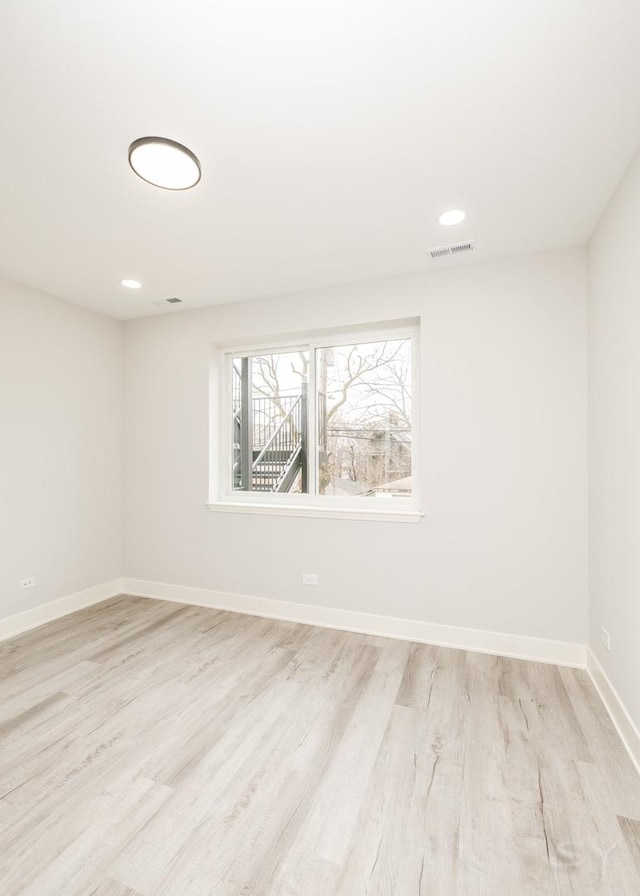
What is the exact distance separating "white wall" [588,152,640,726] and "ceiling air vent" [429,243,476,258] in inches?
27.7

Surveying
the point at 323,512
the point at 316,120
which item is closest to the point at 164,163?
the point at 316,120

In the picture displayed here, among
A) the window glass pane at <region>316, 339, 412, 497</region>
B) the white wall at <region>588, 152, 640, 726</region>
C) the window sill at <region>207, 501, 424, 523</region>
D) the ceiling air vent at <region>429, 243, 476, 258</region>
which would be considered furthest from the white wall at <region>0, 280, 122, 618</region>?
the white wall at <region>588, 152, 640, 726</region>

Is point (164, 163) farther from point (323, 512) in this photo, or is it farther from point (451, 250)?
point (323, 512)

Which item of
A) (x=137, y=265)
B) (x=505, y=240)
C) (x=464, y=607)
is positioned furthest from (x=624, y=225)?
(x=137, y=265)

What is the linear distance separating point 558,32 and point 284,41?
2.78ft

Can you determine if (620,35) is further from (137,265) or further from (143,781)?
(143,781)

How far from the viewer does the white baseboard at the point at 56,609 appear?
10.2ft

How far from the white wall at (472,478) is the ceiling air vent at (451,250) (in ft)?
0.77

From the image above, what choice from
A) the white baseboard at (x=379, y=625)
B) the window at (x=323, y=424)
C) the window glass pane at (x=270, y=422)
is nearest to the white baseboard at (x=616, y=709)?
the white baseboard at (x=379, y=625)

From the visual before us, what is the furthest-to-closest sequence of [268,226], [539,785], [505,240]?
1. [505,240]
2. [268,226]
3. [539,785]

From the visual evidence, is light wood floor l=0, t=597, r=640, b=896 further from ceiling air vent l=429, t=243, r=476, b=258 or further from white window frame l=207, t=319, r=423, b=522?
ceiling air vent l=429, t=243, r=476, b=258

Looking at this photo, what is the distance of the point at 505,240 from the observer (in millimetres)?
2549

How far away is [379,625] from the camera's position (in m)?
3.09

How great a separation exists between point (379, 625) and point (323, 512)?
932 mm
